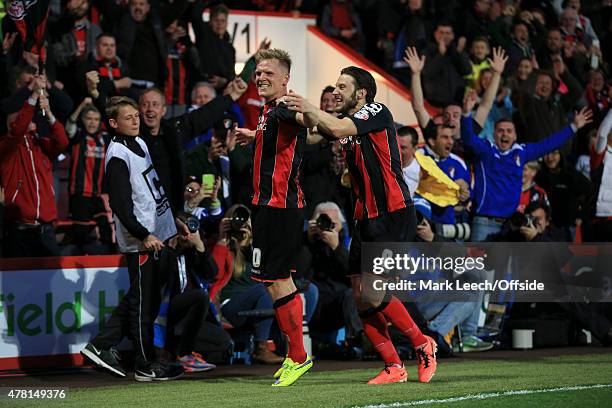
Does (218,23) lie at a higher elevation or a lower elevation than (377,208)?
higher

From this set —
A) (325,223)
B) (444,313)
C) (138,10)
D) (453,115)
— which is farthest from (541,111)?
(325,223)

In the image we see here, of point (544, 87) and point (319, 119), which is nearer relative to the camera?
point (319, 119)

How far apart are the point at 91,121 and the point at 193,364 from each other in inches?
132

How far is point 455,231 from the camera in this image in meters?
11.6

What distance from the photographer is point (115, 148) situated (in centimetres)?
883

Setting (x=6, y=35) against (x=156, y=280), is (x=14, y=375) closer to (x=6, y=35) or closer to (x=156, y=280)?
(x=156, y=280)

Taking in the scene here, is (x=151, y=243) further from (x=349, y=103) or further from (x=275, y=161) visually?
(x=349, y=103)

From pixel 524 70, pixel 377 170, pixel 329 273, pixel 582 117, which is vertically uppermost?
pixel 524 70

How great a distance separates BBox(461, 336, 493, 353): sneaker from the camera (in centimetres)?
1115

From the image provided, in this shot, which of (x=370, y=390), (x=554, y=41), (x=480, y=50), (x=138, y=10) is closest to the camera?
(x=370, y=390)

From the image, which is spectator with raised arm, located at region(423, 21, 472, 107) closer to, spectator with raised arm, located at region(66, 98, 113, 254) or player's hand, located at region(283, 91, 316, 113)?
spectator with raised arm, located at region(66, 98, 113, 254)

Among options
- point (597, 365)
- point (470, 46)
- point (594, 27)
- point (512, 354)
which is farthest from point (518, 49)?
point (597, 365)

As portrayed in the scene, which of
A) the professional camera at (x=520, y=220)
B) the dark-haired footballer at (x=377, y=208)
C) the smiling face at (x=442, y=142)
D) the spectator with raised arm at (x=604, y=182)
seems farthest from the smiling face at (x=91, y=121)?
the spectator with raised arm at (x=604, y=182)

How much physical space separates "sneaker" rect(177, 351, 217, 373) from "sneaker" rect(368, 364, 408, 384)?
79.5 inches
